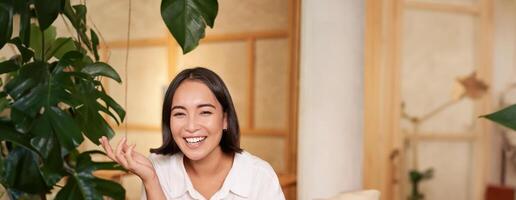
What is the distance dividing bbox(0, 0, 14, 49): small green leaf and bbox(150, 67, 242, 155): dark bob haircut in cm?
34

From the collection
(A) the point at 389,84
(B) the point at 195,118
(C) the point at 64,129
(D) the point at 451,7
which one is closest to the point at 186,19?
(B) the point at 195,118

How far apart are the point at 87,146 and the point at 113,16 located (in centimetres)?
74

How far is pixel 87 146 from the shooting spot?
3.07m

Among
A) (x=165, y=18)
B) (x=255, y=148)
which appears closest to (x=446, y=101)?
(x=255, y=148)

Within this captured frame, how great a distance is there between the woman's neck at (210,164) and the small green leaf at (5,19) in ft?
1.54

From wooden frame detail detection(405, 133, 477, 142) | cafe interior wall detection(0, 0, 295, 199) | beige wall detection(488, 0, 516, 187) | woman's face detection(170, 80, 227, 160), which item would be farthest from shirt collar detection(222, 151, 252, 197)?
cafe interior wall detection(0, 0, 295, 199)

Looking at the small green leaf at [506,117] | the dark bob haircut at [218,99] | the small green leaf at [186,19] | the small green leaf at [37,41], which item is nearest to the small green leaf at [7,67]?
the small green leaf at [37,41]

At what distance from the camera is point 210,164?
4.10ft

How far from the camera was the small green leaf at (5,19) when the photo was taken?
43.9 inches

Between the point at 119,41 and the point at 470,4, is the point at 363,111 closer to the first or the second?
the point at 470,4

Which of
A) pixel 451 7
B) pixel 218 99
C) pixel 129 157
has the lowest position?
pixel 129 157

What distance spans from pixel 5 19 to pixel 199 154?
1.58ft

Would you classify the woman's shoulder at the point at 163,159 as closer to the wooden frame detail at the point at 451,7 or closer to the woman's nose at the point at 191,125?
the woman's nose at the point at 191,125

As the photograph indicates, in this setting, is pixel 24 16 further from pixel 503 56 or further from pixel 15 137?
pixel 503 56
